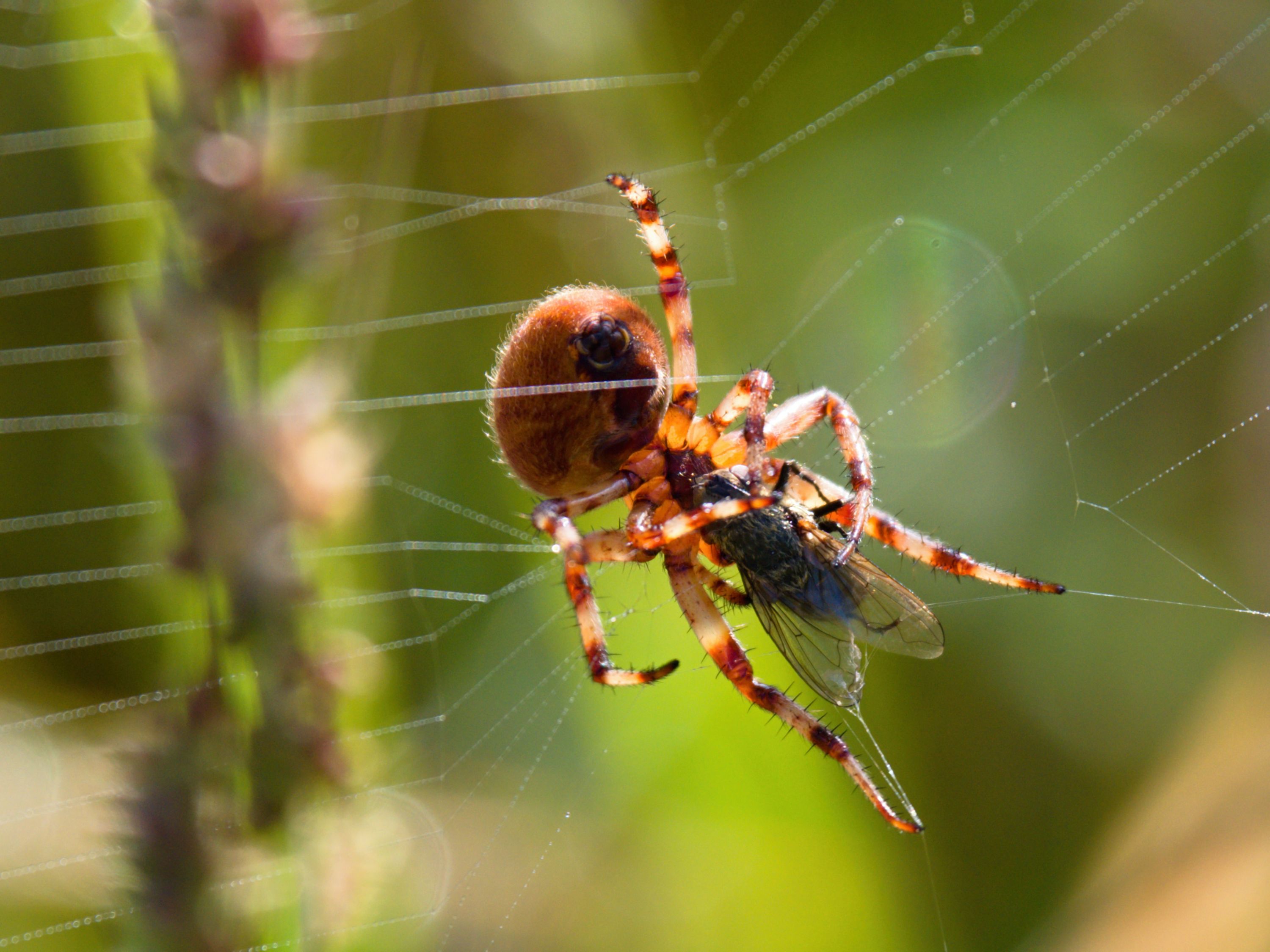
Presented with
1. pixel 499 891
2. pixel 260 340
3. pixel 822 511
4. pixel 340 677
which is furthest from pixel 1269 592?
pixel 260 340

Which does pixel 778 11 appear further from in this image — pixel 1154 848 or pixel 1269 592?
pixel 1154 848

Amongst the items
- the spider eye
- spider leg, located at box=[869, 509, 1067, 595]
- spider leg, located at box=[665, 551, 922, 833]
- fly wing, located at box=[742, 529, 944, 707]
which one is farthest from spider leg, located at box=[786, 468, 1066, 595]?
the spider eye

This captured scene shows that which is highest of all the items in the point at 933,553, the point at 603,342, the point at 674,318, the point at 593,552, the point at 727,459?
the point at 674,318

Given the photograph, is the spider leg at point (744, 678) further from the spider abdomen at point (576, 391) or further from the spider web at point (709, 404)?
the spider abdomen at point (576, 391)

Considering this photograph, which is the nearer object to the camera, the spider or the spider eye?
the spider

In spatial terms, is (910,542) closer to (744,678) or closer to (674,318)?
(744,678)

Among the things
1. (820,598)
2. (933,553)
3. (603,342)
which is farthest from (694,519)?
(933,553)

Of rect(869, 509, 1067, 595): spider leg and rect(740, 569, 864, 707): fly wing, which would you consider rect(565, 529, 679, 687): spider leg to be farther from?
rect(869, 509, 1067, 595): spider leg
